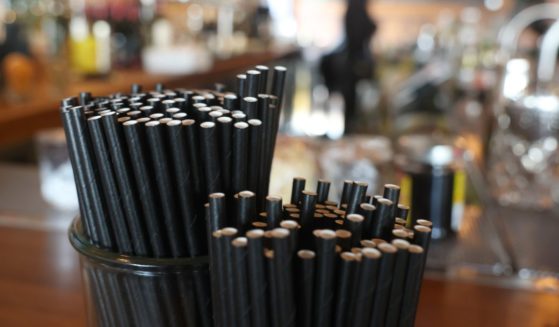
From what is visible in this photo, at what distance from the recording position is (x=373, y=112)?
3.06 meters

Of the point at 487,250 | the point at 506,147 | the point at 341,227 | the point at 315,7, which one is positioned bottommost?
the point at 487,250

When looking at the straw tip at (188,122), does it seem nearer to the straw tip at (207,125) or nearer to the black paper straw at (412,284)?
the straw tip at (207,125)

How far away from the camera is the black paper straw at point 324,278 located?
0.33 metres

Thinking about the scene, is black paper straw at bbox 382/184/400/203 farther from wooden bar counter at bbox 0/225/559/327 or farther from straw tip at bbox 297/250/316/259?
wooden bar counter at bbox 0/225/559/327

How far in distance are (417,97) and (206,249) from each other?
231cm

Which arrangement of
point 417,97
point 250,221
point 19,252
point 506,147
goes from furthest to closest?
point 417,97
point 506,147
point 19,252
point 250,221

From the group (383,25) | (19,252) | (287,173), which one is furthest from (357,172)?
(383,25)

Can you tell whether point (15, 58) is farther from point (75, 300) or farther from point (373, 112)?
point (373, 112)

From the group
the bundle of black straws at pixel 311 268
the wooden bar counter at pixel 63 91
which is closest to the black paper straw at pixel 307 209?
the bundle of black straws at pixel 311 268

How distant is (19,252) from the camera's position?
0.93m

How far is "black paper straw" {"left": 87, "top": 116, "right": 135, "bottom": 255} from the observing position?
1.30 feet

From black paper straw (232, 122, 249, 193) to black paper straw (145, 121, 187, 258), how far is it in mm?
43

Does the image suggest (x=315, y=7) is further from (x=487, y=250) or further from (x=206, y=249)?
(x=206, y=249)

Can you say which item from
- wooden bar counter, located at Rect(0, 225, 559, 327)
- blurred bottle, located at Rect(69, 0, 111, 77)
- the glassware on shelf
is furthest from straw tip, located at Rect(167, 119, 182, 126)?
blurred bottle, located at Rect(69, 0, 111, 77)
